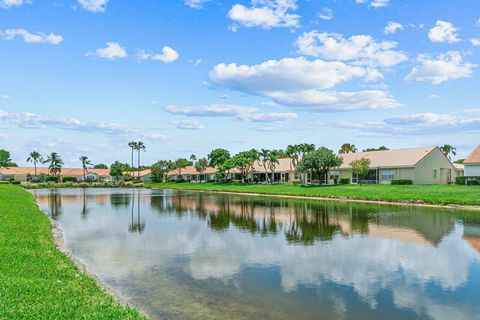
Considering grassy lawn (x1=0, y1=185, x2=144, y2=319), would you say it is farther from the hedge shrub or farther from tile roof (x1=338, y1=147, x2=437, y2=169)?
tile roof (x1=338, y1=147, x2=437, y2=169)

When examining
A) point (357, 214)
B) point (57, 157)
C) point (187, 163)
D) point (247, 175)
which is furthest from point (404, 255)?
point (57, 157)

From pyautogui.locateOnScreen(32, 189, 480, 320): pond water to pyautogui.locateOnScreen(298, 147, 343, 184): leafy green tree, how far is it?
123ft

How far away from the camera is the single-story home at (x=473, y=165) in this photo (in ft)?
169

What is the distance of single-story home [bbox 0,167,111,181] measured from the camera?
434 feet

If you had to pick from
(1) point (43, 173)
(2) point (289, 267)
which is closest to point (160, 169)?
(1) point (43, 173)

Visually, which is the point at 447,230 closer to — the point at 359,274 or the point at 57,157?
the point at 359,274

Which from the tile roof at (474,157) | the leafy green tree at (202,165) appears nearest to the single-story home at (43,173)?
the leafy green tree at (202,165)

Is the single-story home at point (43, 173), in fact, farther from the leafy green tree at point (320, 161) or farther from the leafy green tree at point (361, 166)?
the leafy green tree at point (361, 166)

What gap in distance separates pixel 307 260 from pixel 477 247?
8.28m

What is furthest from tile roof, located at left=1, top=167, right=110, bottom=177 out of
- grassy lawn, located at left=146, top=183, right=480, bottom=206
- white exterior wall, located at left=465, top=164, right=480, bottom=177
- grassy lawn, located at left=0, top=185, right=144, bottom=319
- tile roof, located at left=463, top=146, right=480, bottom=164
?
grassy lawn, located at left=0, top=185, right=144, bottom=319

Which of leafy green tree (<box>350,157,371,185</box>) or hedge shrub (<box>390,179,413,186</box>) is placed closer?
hedge shrub (<box>390,179,413,186</box>)

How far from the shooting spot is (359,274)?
13.5 meters

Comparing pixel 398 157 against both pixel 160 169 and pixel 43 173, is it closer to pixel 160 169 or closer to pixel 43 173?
pixel 160 169

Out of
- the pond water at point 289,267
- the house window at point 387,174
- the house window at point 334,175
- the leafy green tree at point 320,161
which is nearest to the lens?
the pond water at point 289,267
